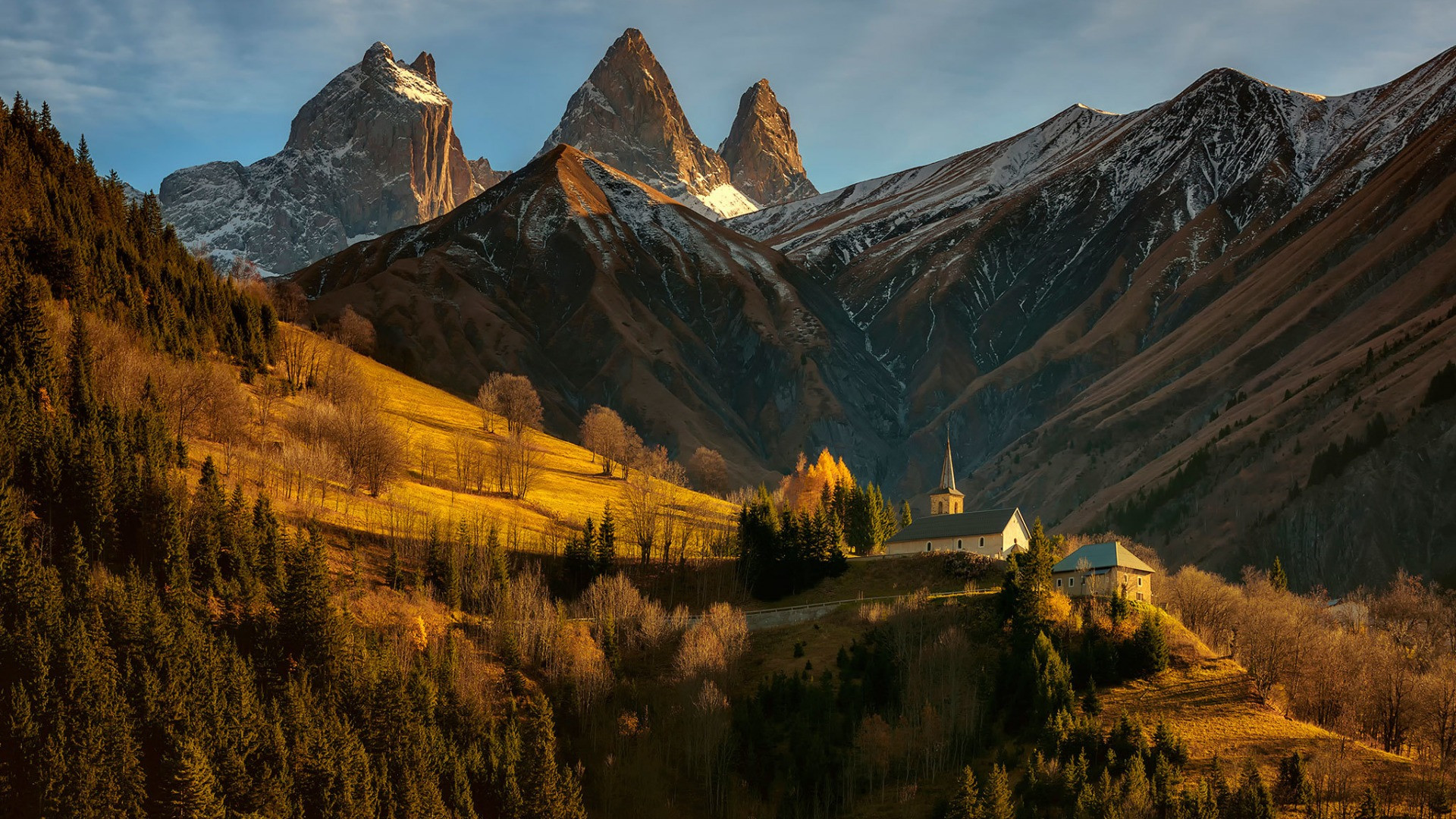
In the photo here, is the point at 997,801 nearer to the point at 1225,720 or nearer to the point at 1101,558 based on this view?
the point at 1225,720

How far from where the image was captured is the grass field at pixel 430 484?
10100 centimetres

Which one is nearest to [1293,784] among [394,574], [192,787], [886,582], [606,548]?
[886,582]

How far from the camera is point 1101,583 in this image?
100125 mm

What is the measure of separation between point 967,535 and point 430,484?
166 ft

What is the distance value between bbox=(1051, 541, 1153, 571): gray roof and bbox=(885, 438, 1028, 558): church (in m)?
6.05

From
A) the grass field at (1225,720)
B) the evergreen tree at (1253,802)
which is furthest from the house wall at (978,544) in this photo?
the evergreen tree at (1253,802)

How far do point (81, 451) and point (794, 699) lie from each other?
5161 centimetres

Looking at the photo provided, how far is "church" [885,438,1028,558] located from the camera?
113 meters

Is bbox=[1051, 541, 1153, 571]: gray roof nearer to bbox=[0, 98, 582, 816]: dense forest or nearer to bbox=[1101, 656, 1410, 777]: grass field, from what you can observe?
bbox=[1101, 656, 1410, 777]: grass field

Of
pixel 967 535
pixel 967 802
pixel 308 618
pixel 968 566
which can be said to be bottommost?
pixel 967 802

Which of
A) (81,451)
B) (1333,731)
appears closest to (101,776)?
(81,451)

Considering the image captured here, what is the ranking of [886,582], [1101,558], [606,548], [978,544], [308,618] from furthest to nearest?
1. [978,544]
2. [886,582]
3. [606,548]
4. [1101,558]
5. [308,618]

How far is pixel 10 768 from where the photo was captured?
66250 millimetres

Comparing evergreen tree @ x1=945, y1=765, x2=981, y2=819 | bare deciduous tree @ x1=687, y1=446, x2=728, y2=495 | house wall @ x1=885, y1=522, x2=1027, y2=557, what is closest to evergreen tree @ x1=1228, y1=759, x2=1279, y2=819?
evergreen tree @ x1=945, y1=765, x2=981, y2=819
